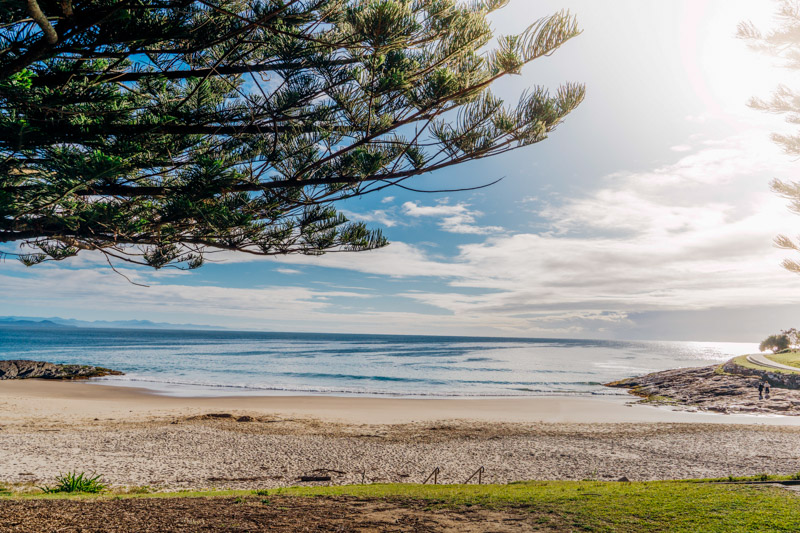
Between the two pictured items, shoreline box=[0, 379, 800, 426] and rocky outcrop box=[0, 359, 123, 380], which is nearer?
shoreline box=[0, 379, 800, 426]

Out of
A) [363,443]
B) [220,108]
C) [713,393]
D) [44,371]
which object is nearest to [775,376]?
[713,393]

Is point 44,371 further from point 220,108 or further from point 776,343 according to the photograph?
point 776,343

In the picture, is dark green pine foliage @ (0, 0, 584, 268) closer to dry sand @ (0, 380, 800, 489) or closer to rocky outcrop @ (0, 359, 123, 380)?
dry sand @ (0, 380, 800, 489)

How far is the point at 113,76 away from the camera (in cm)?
464

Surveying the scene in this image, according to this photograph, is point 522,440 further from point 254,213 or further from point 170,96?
point 170,96

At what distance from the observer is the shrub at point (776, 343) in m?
40.5

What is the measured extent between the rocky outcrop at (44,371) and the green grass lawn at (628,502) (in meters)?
29.0

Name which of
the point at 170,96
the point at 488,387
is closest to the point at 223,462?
the point at 170,96

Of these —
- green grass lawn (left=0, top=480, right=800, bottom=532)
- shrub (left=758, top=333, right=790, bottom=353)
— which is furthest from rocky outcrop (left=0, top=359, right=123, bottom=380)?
shrub (left=758, top=333, right=790, bottom=353)

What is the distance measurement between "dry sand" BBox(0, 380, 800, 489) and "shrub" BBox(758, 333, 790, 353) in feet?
104

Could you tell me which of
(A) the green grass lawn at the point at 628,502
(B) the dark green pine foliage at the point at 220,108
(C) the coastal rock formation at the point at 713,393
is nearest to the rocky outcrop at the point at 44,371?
(A) the green grass lawn at the point at 628,502

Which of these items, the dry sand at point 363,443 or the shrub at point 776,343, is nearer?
the dry sand at point 363,443

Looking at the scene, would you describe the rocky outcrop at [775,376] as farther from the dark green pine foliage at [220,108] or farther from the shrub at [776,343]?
the dark green pine foliage at [220,108]

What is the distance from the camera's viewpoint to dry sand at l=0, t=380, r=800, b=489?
920cm
